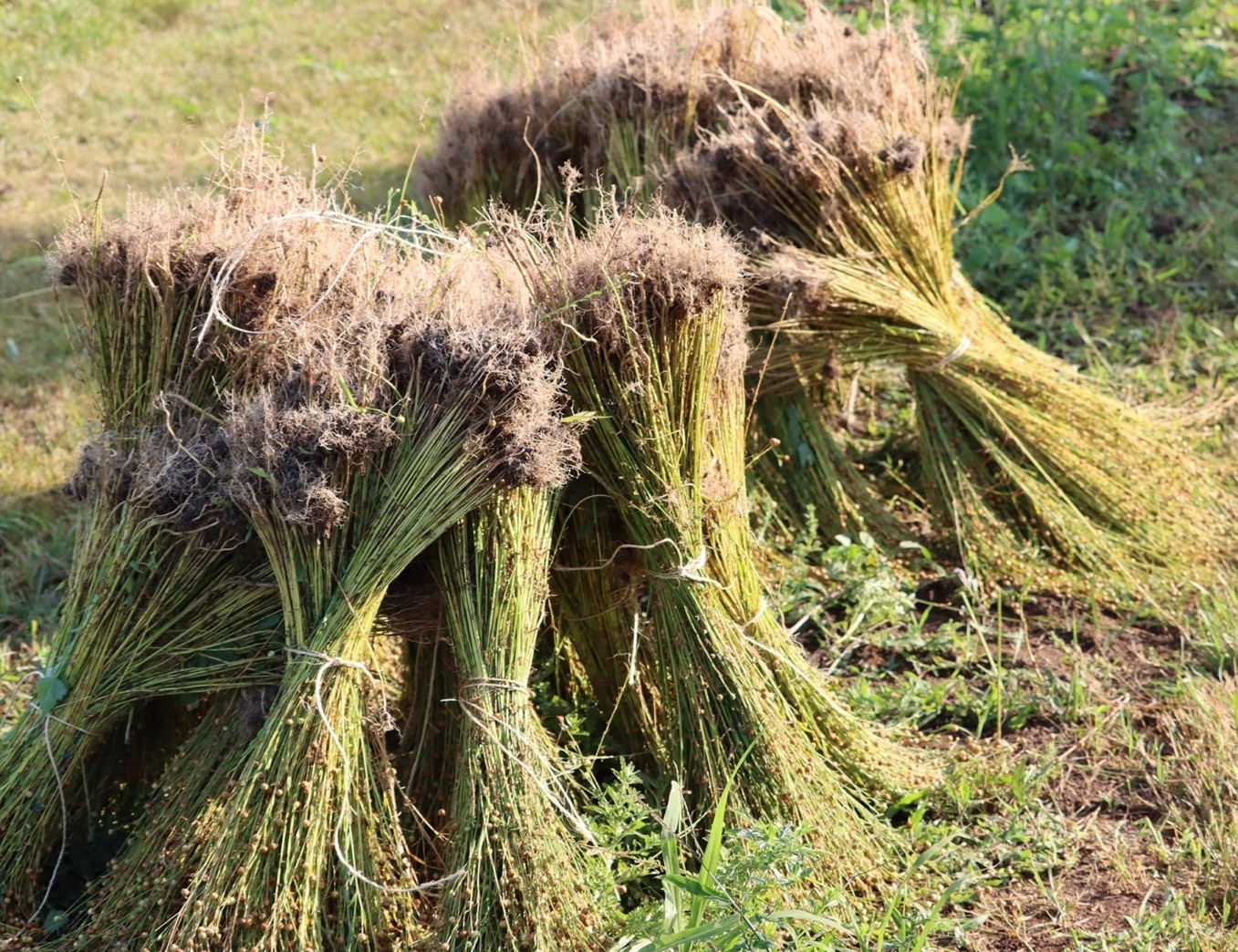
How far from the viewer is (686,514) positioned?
260 centimetres

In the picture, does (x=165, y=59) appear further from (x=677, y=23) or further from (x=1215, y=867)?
(x=1215, y=867)

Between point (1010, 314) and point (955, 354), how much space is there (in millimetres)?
1300

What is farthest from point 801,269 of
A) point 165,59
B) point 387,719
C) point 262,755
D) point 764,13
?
point 165,59

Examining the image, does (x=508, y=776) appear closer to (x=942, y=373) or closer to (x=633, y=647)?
(x=633, y=647)

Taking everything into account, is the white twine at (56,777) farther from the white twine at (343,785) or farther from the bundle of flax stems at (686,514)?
the bundle of flax stems at (686,514)

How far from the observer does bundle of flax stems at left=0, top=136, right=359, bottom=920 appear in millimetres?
2424

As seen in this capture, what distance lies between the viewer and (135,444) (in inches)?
105

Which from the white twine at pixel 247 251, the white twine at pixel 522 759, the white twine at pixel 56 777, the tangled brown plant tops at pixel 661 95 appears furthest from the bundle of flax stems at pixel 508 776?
the tangled brown plant tops at pixel 661 95

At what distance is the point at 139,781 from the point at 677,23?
2.94 m

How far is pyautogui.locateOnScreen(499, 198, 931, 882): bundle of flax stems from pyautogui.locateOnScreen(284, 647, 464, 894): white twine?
611 mm

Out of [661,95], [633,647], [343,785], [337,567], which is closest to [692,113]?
[661,95]

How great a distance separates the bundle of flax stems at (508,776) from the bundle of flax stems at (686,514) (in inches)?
9.4

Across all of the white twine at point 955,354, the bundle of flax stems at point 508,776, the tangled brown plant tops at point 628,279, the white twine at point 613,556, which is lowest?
the bundle of flax stems at point 508,776

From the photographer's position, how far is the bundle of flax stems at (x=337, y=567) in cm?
221
